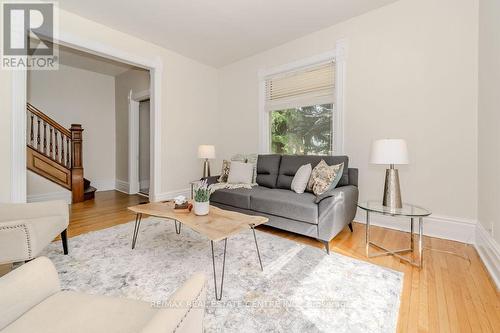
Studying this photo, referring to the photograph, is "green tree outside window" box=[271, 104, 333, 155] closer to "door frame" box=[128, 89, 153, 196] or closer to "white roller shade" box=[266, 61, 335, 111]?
"white roller shade" box=[266, 61, 335, 111]

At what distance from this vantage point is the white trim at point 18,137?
2.74 m

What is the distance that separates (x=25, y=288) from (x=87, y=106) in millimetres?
5773

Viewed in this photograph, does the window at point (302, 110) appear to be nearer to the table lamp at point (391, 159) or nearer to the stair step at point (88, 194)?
the table lamp at point (391, 159)

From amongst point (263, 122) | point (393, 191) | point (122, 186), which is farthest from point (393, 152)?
point (122, 186)

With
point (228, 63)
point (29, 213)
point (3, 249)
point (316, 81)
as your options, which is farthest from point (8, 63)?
point (316, 81)

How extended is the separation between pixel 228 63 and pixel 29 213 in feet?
13.4

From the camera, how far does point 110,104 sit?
19.1 feet

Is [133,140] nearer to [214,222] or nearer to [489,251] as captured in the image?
[214,222]

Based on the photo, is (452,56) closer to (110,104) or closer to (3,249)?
(3,249)

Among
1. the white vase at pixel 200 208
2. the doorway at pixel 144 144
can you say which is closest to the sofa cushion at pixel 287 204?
the white vase at pixel 200 208

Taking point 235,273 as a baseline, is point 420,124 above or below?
above

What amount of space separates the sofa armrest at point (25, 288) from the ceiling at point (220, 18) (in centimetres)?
318

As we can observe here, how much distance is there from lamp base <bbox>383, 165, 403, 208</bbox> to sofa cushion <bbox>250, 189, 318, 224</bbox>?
0.73 m

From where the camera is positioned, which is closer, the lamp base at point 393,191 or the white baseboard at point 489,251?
the white baseboard at point 489,251
